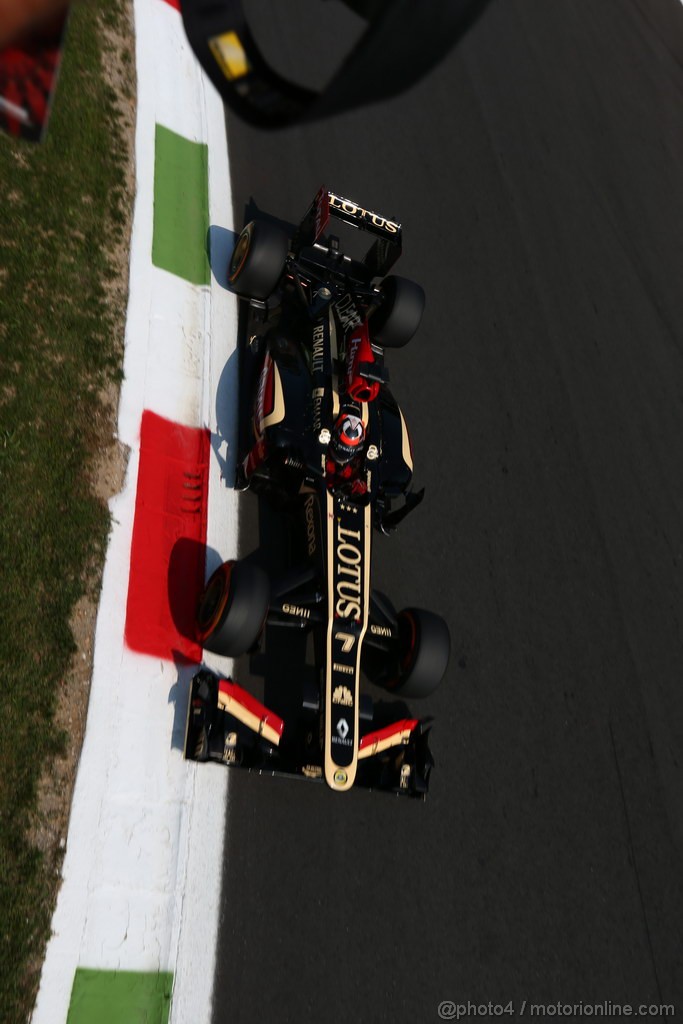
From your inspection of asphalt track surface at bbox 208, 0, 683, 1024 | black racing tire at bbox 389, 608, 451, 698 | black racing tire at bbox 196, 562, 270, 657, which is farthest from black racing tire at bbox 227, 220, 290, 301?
black racing tire at bbox 389, 608, 451, 698

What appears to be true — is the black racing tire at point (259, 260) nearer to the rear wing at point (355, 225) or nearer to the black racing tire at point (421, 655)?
the rear wing at point (355, 225)

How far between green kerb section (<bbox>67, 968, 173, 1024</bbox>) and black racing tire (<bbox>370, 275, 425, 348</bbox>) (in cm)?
491

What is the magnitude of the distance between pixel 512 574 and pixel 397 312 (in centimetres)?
241

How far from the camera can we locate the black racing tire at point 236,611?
184 inches

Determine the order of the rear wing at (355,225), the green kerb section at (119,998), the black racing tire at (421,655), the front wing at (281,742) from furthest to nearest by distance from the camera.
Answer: the rear wing at (355,225) < the black racing tire at (421,655) < the front wing at (281,742) < the green kerb section at (119,998)

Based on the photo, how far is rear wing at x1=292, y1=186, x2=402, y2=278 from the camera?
6.37 meters

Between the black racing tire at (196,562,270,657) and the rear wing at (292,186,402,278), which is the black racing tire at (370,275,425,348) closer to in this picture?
the rear wing at (292,186,402,278)

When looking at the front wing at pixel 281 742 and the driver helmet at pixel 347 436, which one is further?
the driver helmet at pixel 347 436

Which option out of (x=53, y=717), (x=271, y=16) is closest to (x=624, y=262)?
(x=271, y=16)

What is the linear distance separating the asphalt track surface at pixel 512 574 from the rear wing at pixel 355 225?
0.80 metres

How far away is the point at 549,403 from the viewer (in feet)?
25.0

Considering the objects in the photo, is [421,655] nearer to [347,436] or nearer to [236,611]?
[236,611]

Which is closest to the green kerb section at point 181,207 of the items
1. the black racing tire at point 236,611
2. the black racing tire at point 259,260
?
the black racing tire at point 259,260

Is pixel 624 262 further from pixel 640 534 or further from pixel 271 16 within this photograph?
pixel 271 16
